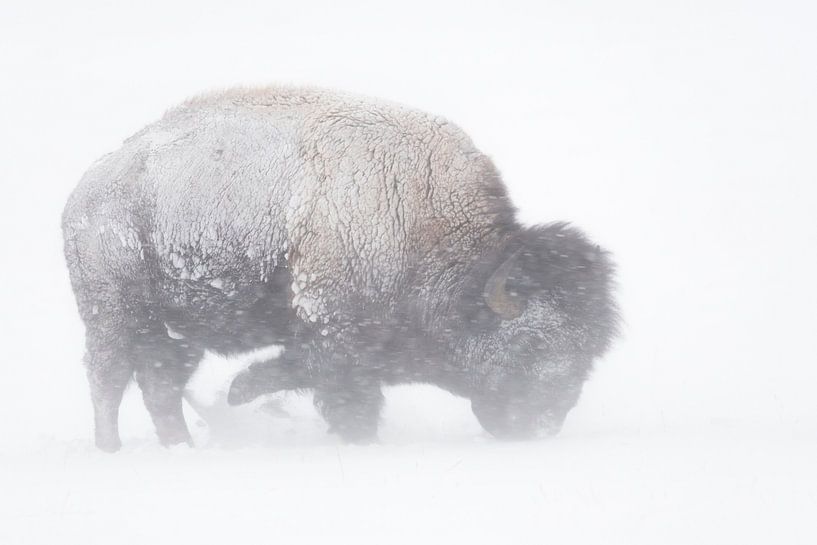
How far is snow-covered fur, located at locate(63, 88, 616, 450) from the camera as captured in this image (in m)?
5.79

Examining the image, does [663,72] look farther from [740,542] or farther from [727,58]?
[740,542]

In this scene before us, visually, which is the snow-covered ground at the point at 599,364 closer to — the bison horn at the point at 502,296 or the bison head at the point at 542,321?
the bison head at the point at 542,321

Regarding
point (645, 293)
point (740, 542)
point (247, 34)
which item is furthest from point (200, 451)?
point (247, 34)

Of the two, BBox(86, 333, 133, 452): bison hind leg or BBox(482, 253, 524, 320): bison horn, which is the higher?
BBox(482, 253, 524, 320): bison horn

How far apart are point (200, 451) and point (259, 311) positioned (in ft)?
3.48

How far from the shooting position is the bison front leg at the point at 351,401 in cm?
594

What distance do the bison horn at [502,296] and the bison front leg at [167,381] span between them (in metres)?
2.37

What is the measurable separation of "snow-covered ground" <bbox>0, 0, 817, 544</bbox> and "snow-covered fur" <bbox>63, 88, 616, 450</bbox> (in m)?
0.53

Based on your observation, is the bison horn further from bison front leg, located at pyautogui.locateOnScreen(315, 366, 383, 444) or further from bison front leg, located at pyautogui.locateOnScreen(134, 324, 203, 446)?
bison front leg, located at pyautogui.locateOnScreen(134, 324, 203, 446)

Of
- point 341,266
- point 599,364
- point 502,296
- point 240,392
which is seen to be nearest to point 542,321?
point 502,296

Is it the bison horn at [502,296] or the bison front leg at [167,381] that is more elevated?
the bison horn at [502,296]

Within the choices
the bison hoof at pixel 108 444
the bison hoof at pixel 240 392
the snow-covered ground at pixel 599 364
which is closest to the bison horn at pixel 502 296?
the snow-covered ground at pixel 599 364

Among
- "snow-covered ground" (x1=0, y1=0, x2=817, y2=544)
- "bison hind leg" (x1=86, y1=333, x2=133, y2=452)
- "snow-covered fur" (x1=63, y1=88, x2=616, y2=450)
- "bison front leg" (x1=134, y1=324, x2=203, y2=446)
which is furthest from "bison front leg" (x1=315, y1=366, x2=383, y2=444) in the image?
"bison hind leg" (x1=86, y1=333, x2=133, y2=452)

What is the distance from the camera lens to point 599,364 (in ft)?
32.2
